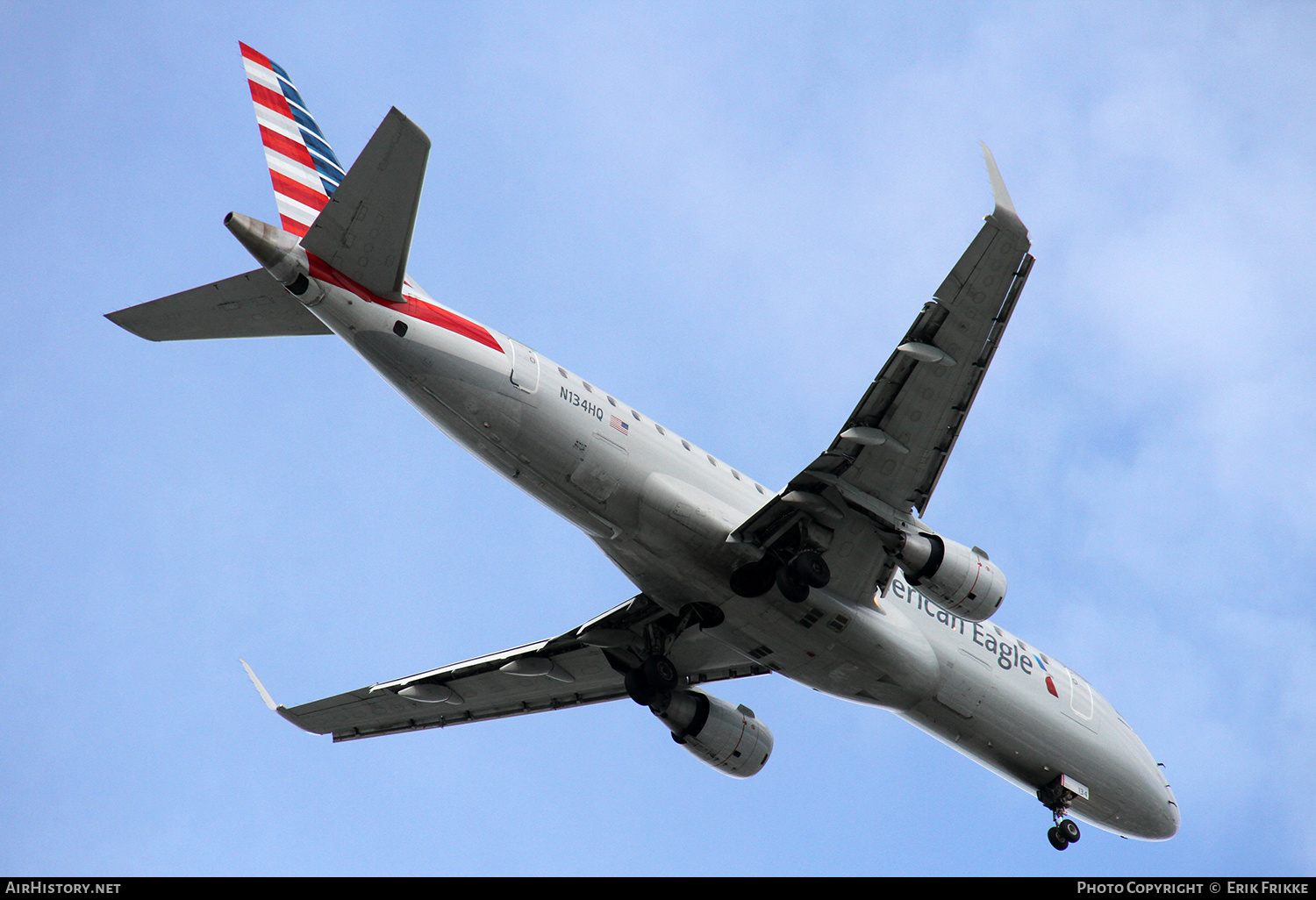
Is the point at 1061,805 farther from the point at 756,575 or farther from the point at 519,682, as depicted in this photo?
the point at 519,682

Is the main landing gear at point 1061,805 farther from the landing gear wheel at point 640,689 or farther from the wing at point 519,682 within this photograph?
the landing gear wheel at point 640,689

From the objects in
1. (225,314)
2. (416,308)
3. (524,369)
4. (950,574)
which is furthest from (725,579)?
(225,314)

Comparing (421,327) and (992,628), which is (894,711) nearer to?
(992,628)

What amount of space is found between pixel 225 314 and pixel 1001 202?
1238 cm

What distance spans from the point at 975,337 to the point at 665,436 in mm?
5761

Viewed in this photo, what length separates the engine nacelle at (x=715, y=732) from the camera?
2600 centimetres

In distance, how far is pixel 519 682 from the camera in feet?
92.8

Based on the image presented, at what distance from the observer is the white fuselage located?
65.5 ft

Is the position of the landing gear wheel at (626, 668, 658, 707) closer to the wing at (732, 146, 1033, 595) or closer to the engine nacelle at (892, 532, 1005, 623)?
the wing at (732, 146, 1033, 595)

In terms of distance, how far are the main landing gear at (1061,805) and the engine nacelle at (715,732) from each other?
6.03 meters

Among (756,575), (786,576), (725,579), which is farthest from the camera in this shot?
(725,579)

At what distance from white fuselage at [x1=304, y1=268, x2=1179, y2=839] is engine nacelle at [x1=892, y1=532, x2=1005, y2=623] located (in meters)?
1.84
